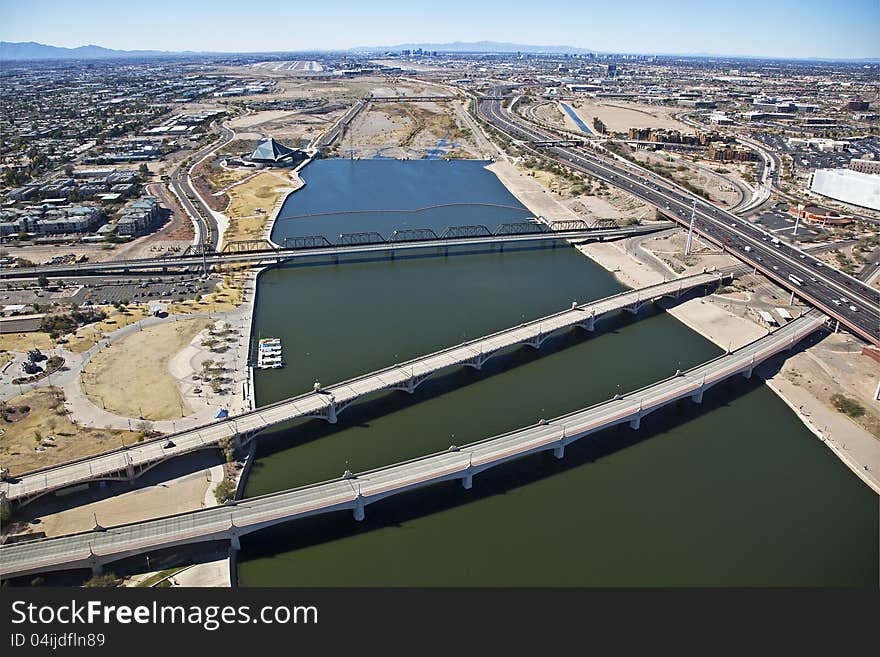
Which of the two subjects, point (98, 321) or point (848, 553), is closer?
point (848, 553)

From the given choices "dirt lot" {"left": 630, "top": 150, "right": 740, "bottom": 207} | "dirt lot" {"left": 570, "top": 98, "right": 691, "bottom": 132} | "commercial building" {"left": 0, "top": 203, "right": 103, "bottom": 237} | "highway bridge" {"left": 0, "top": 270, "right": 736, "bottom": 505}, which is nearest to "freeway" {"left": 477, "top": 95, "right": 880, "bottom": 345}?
"dirt lot" {"left": 630, "top": 150, "right": 740, "bottom": 207}

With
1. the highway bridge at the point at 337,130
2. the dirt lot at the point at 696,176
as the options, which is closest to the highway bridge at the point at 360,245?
the dirt lot at the point at 696,176

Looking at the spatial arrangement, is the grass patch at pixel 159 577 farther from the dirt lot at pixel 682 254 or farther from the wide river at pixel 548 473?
the dirt lot at pixel 682 254

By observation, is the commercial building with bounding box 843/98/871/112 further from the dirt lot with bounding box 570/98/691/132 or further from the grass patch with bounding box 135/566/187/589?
the grass patch with bounding box 135/566/187/589

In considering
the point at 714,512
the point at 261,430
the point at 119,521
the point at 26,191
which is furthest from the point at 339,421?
the point at 26,191

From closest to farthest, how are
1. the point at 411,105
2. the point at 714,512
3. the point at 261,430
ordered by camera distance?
1. the point at 714,512
2. the point at 261,430
3. the point at 411,105

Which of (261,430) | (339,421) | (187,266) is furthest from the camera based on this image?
(187,266)

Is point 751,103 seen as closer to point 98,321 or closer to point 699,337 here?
point 699,337

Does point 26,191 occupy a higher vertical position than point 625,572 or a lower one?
higher
